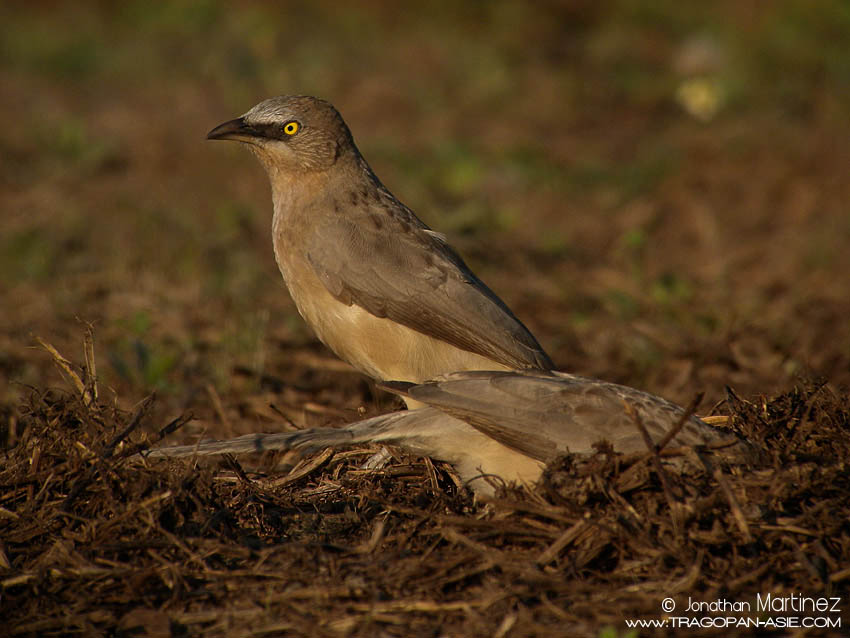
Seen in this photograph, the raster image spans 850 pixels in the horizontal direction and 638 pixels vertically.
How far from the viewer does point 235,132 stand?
5367 millimetres

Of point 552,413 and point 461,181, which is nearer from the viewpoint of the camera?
point 552,413

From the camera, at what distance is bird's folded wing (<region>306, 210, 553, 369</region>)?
5059mm

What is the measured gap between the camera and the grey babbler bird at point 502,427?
3.98m

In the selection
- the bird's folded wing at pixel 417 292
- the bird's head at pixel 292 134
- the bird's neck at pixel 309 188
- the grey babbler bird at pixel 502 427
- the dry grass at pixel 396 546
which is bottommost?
the dry grass at pixel 396 546

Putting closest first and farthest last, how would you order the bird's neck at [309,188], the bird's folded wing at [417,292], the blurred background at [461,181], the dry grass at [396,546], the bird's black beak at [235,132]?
the dry grass at [396,546] < the bird's folded wing at [417,292] < the bird's black beak at [235,132] < the bird's neck at [309,188] < the blurred background at [461,181]

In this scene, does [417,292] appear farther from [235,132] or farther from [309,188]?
[235,132]

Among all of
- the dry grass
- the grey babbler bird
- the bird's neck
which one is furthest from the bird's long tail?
the bird's neck

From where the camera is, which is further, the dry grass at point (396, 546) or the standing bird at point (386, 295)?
the standing bird at point (386, 295)

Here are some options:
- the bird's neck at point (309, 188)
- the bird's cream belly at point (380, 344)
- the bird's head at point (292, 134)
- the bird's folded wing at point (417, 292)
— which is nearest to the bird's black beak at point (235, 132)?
the bird's head at point (292, 134)

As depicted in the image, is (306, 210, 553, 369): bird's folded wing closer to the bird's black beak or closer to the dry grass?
the bird's black beak

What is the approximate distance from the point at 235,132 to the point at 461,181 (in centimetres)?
499

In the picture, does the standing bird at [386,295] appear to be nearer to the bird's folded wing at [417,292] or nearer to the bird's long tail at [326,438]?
the bird's folded wing at [417,292]

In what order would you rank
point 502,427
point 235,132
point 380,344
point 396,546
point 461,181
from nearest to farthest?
point 396,546, point 502,427, point 380,344, point 235,132, point 461,181

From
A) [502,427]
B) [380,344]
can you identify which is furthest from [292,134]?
[502,427]
